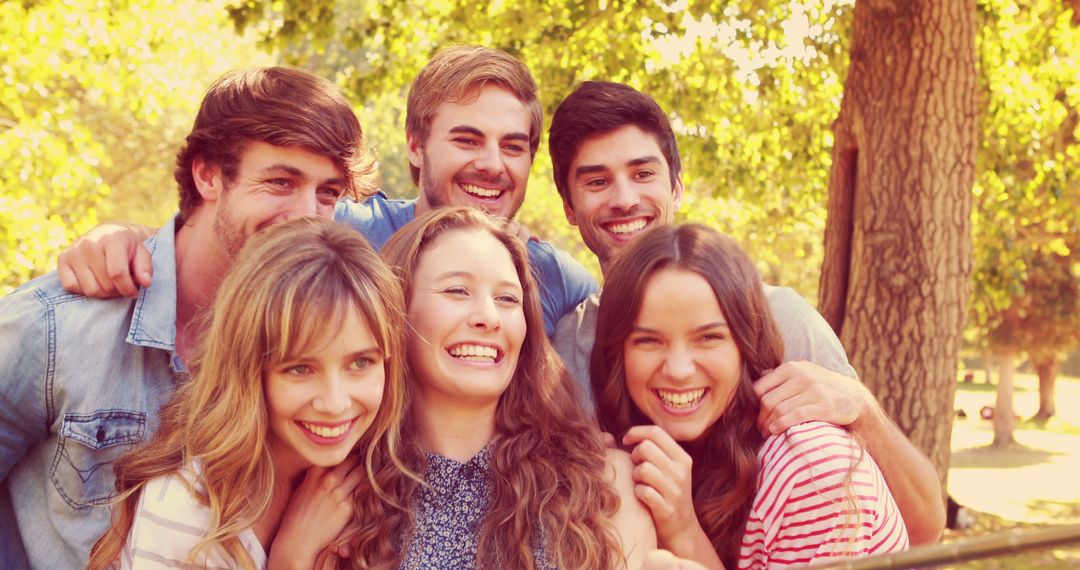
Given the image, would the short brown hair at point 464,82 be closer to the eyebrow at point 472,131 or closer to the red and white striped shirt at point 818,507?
the eyebrow at point 472,131

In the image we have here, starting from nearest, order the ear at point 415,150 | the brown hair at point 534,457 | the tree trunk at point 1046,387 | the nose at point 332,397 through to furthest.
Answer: the nose at point 332,397 → the brown hair at point 534,457 → the ear at point 415,150 → the tree trunk at point 1046,387

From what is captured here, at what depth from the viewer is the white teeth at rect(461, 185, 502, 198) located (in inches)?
167

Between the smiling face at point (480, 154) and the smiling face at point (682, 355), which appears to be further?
the smiling face at point (480, 154)

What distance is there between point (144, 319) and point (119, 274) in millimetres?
169

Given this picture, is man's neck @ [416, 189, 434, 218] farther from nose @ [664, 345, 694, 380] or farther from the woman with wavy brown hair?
nose @ [664, 345, 694, 380]

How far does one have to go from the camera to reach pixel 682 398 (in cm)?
324

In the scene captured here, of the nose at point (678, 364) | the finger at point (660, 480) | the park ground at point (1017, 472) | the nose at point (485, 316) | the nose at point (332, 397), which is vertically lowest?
the park ground at point (1017, 472)

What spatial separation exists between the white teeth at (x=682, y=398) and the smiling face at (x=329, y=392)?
908 mm

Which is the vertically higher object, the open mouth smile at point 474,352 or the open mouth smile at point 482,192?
the open mouth smile at point 482,192

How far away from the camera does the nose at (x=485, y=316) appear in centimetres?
294

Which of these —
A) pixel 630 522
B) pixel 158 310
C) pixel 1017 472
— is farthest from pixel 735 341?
pixel 1017 472

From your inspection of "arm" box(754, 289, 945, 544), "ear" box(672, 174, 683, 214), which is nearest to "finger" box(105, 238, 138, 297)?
"arm" box(754, 289, 945, 544)

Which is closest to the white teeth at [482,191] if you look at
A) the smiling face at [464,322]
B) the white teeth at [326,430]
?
the smiling face at [464,322]

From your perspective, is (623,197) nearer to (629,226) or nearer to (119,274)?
(629,226)
